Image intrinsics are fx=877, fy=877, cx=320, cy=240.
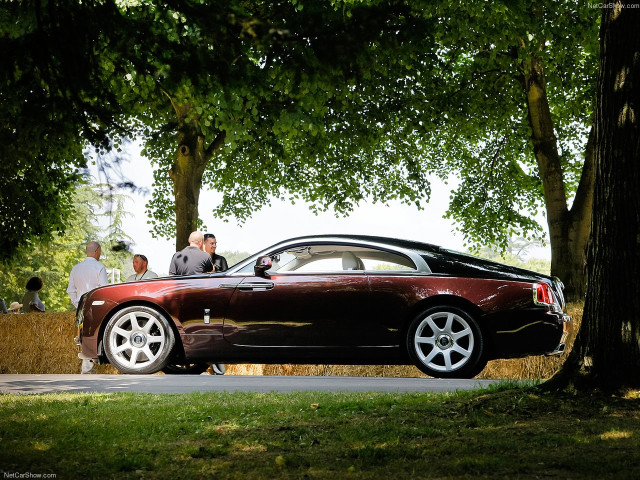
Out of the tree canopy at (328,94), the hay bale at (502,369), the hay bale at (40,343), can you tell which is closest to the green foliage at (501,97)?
the tree canopy at (328,94)

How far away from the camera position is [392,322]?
33.4 ft

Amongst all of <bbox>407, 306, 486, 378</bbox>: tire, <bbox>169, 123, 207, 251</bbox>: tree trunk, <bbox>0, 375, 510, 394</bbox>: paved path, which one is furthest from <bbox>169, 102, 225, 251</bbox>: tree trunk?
<bbox>407, 306, 486, 378</bbox>: tire

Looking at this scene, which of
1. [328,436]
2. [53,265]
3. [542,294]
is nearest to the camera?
[328,436]

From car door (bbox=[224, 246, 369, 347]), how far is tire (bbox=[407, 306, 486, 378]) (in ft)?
2.17

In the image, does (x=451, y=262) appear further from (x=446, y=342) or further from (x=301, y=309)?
(x=301, y=309)

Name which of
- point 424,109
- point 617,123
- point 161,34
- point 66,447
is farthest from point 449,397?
point 424,109

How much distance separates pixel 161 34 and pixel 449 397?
419 cm

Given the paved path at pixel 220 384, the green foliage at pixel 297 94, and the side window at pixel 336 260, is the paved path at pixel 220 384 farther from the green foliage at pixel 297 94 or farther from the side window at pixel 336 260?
the green foliage at pixel 297 94

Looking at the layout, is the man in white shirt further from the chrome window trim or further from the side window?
the side window

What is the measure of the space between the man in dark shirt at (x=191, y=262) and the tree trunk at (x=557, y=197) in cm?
1107

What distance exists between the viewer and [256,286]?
10.5 metres

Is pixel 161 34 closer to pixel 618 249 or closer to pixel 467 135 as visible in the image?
pixel 618 249

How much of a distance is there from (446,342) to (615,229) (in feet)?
9.65

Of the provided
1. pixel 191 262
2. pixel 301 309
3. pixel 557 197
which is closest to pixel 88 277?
pixel 191 262
